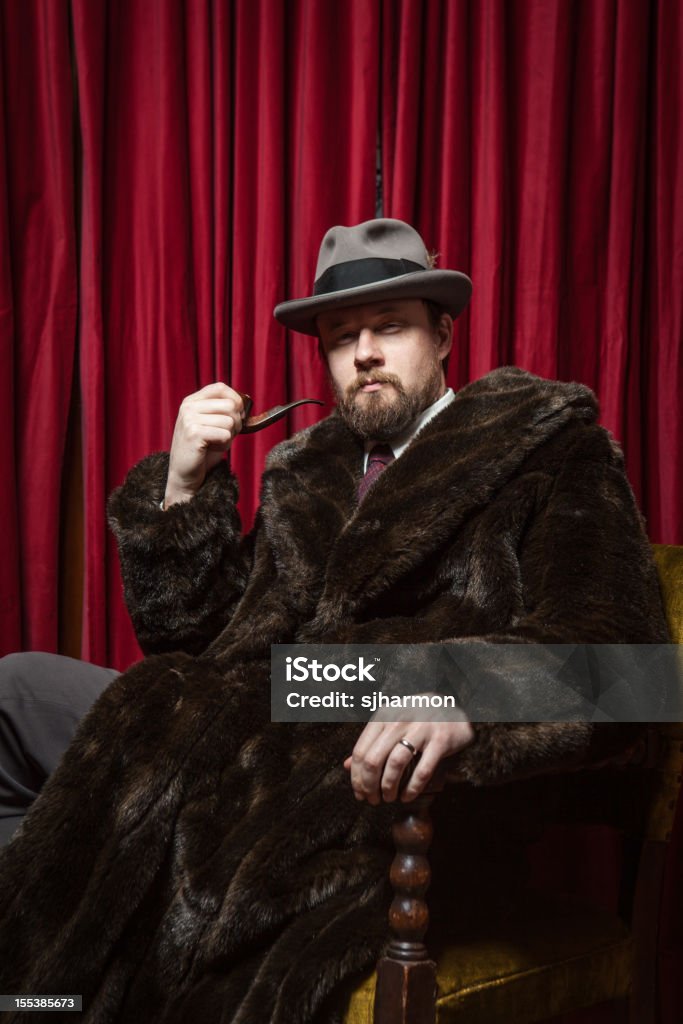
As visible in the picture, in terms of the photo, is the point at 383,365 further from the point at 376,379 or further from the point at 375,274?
the point at 375,274

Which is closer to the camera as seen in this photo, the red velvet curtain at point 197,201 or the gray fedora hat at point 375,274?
the gray fedora hat at point 375,274

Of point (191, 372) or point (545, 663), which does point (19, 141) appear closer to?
point (191, 372)

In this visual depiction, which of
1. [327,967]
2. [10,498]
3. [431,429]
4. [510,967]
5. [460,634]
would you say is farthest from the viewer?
[10,498]

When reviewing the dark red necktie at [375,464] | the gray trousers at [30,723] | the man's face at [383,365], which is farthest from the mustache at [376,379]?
the gray trousers at [30,723]

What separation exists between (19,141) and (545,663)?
5.16ft

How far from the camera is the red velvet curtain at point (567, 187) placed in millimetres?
1804

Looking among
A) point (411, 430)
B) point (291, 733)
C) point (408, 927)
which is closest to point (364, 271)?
→ point (411, 430)

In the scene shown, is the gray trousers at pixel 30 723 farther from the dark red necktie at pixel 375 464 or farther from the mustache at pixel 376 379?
the mustache at pixel 376 379

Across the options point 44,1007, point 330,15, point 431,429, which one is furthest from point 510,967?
point 330,15

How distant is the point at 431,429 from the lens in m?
1.48

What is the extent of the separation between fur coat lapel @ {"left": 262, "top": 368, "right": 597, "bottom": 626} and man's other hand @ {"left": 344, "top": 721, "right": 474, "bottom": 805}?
1.30 feet

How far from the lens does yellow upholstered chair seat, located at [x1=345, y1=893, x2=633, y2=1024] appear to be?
1.04 m

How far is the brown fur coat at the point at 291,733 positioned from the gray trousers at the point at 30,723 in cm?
12

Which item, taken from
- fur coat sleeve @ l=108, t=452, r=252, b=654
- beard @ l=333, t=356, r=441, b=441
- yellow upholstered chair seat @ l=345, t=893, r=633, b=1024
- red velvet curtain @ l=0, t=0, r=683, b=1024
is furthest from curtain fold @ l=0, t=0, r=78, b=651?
yellow upholstered chair seat @ l=345, t=893, r=633, b=1024
